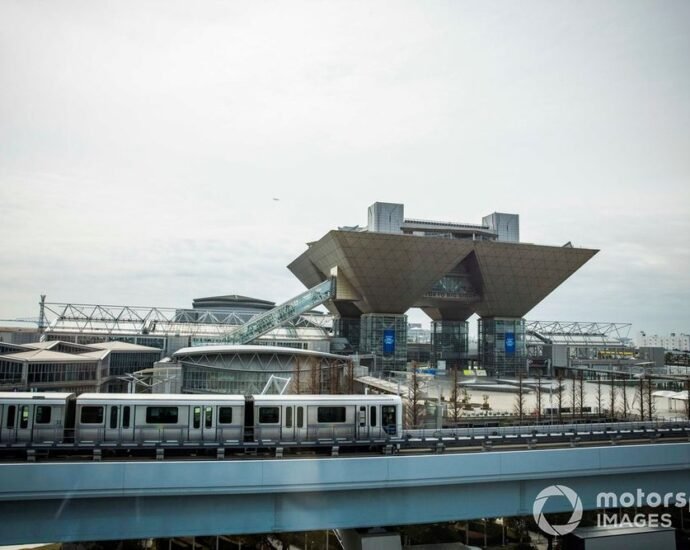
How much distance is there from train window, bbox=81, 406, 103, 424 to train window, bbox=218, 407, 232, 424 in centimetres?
578

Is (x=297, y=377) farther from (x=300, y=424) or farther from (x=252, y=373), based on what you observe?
(x=300, y=424)

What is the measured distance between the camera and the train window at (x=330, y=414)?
2773cm

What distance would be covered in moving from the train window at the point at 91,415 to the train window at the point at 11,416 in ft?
10.2

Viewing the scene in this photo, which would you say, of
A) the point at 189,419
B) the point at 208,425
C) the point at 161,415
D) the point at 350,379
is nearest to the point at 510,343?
the point at 350,379

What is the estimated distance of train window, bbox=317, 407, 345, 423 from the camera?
91.0 ft

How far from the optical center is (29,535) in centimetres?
2047

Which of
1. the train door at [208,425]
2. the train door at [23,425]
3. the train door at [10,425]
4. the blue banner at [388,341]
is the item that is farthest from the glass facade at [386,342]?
the train door at [10,425]

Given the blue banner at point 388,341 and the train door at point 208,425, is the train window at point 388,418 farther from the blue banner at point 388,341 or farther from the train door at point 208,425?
the blue banner at point 388,341

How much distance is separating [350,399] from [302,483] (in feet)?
22.0

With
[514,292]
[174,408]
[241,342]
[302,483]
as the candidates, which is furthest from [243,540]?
[514,292]

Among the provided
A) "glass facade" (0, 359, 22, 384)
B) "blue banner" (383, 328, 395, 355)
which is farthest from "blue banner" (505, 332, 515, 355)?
"glass facade" (0, 359, 22, 384)

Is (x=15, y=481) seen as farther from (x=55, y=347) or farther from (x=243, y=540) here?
(x=55, y=347)

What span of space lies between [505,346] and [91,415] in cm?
8441

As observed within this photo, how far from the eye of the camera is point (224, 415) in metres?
26.9
